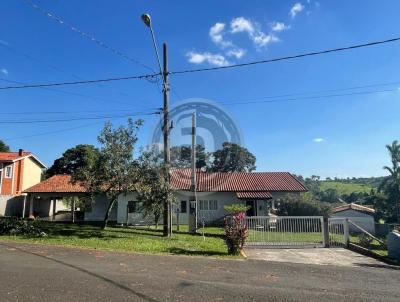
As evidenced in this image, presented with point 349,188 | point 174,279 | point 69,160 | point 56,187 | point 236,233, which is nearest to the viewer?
point 174,279

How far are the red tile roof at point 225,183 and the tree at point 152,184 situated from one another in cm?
1309

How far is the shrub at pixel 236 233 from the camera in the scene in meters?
15.1

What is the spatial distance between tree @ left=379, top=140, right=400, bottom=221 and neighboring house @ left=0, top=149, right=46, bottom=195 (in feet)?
134

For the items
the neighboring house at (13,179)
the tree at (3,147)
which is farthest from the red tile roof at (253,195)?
the tree at (3,147)

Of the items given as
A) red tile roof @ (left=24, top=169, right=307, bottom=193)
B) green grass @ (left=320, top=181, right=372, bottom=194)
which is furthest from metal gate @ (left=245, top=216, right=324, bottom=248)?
green grass @ (left=320, top=181, right=372, bottom=194)

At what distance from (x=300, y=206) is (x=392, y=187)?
1911 centimetres

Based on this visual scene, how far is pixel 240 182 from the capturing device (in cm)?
3959

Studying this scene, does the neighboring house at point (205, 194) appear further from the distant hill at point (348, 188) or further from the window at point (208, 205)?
the distant hill at point (348, 188)

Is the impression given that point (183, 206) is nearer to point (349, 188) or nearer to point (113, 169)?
point (113, 169)

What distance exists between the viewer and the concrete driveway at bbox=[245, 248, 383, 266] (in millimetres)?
Result: 13656

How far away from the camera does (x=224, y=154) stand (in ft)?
209

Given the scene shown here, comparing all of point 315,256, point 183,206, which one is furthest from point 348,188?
point 315,256

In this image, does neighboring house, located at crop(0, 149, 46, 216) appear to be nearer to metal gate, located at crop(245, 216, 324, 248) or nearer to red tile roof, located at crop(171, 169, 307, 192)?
red tile roof, located at crop(171, 169, 307, 192)

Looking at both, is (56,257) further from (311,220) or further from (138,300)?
(311,220)
